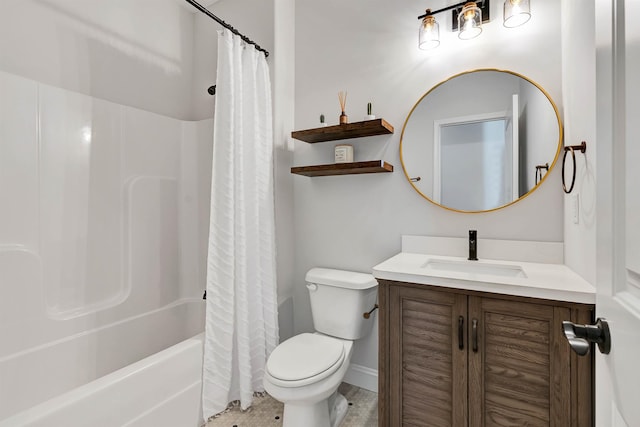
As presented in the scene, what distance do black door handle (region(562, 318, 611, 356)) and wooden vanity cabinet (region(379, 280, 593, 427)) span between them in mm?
614

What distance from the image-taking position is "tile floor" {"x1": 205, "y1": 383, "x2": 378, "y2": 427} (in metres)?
1.63

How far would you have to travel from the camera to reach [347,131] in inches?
74.0

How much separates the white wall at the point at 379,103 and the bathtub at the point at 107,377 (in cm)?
97

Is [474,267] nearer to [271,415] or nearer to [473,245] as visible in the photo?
[473,245]

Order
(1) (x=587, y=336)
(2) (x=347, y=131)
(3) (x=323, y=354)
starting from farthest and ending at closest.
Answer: (2) (x=347, y=131), (3) (x=323, y=354), (1) (x=587, y=336)

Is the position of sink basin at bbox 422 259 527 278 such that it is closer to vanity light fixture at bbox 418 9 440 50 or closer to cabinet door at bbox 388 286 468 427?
cabinet door at bbox 388 286 468 427

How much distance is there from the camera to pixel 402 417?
134cm

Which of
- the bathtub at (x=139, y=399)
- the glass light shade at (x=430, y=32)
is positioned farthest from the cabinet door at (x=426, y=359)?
the glass light shade at (x=430, y=32)

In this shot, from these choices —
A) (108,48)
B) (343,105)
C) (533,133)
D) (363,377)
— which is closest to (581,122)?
(533,133)

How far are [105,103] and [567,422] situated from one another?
2.76m

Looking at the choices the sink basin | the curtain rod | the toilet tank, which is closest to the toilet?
the toilet tank

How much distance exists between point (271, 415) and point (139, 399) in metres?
0.75

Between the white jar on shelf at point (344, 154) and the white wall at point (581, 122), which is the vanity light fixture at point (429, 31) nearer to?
the white wall at point (581, 122)

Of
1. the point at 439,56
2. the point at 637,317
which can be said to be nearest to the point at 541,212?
the point at 439,56
